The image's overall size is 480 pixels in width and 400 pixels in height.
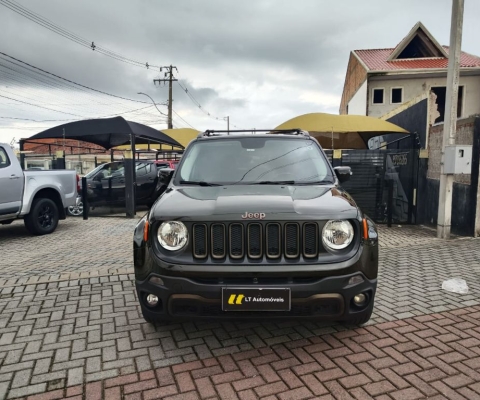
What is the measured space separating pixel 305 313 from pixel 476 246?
556 centimetres

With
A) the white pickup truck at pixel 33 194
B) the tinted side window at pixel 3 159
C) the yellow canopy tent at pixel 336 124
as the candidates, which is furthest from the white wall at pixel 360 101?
the tinted side window at pixel 3 159

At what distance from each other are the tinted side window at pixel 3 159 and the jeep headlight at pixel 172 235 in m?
6.25

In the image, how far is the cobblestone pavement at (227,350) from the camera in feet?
8.69

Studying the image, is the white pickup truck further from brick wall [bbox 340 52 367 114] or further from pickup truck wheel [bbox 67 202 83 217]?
brick wall [bbox 340 52 367 114]

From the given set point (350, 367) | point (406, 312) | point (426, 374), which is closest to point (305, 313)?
point (350, 367)

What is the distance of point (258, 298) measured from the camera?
275 cm

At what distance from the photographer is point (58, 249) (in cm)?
718

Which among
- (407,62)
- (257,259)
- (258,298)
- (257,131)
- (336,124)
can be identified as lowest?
(258,298)

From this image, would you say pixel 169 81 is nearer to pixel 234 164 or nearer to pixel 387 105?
pixel 387 105

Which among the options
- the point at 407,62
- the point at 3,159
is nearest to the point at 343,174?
the point at 3,159

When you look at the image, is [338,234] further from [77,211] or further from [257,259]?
[77,211]

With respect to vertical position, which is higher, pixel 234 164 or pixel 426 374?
pixel 234 164

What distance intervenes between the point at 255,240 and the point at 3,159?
6876 millimetres

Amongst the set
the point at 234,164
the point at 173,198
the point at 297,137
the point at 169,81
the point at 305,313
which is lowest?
the point at 305,313
